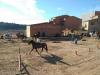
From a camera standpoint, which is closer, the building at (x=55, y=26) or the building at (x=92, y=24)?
the building at (x=55, y=26)

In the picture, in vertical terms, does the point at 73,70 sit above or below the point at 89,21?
below

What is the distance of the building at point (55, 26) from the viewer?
52.1 meters

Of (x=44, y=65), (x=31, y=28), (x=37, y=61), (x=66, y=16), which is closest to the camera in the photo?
(x=44, y=65)

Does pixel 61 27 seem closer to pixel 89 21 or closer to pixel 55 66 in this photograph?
pixel 89 21

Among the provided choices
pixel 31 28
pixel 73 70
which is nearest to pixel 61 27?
pixel 31 28

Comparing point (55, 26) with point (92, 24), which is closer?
point (55, 26)

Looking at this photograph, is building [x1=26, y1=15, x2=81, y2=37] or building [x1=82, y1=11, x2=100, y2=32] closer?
building [x1=26, y1=15, x2=81, y2=37]

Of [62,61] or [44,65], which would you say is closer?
[44,65]

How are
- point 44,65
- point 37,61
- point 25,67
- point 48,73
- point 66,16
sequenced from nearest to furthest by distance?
point 48,73
point 25,67
point 44,65
point 37,61
point 66,16

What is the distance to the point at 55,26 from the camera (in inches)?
2159

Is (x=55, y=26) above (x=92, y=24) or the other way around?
the other way around

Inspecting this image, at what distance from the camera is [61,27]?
57219 millimetres

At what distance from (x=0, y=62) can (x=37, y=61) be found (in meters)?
3.41

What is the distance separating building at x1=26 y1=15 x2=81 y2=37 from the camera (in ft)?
171
